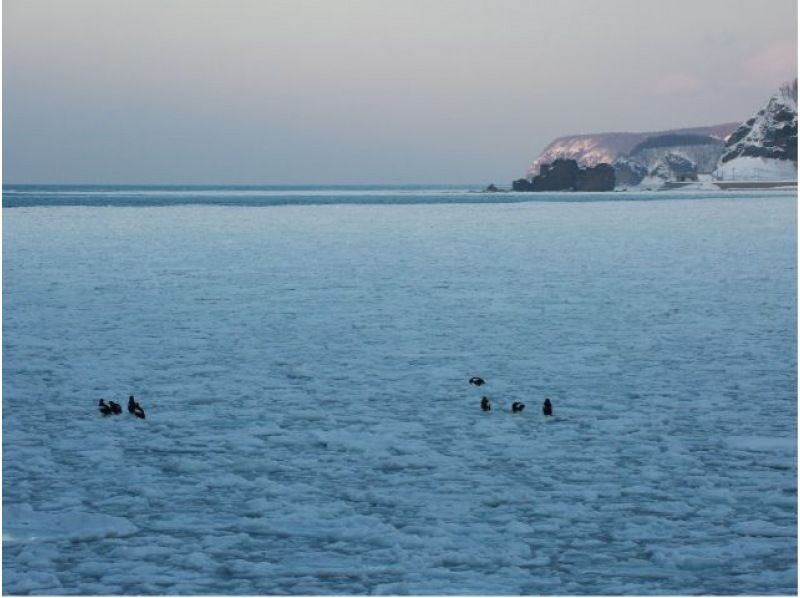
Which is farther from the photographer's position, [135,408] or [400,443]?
[135,408]

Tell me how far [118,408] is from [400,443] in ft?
9.16

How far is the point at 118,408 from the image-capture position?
930 centimetres

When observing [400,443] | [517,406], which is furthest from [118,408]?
[517,406]

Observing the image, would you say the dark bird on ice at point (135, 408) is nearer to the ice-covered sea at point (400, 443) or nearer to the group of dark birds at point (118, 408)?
the group of dark birds at point (118, 408)

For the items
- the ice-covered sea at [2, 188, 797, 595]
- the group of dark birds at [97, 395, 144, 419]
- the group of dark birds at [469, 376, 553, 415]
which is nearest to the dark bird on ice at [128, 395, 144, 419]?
the group of dark birds at [97, 395, 144, 419]

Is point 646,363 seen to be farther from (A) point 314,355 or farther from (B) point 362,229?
(B) point 362,229

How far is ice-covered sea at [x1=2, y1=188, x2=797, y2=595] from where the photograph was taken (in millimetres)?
5797

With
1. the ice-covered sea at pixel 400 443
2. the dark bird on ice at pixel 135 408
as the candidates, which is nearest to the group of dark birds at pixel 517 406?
the ice-covered sea at pixel 400 443

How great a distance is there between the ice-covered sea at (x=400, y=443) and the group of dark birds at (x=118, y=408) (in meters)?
0.13

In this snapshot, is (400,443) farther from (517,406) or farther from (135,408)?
(135,408)

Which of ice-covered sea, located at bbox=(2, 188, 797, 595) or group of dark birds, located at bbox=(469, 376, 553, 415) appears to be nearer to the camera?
ice-covered sea, located at bbox=(2, 188, 797, 595)

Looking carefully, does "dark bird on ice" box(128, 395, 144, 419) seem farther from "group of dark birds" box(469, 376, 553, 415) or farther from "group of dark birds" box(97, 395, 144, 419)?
"group of dark birds" box(469, 376, 553, 415)

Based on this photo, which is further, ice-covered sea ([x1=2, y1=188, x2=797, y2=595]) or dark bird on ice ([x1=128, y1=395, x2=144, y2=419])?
dark bird on ice ([x1=128, y1=395, x2=144, y2=419])

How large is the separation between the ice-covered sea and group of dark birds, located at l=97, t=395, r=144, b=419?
4.9 inches
